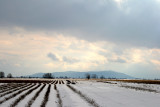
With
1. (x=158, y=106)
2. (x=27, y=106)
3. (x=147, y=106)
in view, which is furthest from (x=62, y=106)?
(x=158, y=106)

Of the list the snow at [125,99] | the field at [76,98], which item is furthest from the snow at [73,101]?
the snow at [125,99]

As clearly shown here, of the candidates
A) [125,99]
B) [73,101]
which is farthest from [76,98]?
[125,99]

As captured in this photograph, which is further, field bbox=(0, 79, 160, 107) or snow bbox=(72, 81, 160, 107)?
snow bbox=(72, 81, 160, 107)

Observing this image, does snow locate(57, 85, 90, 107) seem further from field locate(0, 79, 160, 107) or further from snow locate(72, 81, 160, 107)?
snow locate(72, 81, 160, 107)

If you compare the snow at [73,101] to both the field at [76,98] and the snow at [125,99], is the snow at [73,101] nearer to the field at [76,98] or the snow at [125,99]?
the field at [76,98]

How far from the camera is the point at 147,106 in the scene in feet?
58.2

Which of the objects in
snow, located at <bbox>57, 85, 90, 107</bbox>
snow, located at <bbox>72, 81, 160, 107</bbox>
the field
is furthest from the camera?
snow, located at <bbox>72, 81, 160, 107</bbox>

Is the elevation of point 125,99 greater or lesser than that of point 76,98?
lesser

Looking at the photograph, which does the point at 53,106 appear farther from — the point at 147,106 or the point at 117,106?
the point at 147,106

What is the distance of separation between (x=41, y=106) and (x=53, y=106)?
46.1 inches

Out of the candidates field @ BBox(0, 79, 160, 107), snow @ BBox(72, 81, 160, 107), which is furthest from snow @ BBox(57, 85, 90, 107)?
snow @ BBox(72, 81, 160, 107)

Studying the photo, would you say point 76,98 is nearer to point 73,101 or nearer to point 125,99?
point 73,101

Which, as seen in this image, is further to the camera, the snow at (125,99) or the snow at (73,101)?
the snow at (125,99)

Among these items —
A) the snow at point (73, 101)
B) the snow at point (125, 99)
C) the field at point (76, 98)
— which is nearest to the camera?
the snow at point (73, 101)
